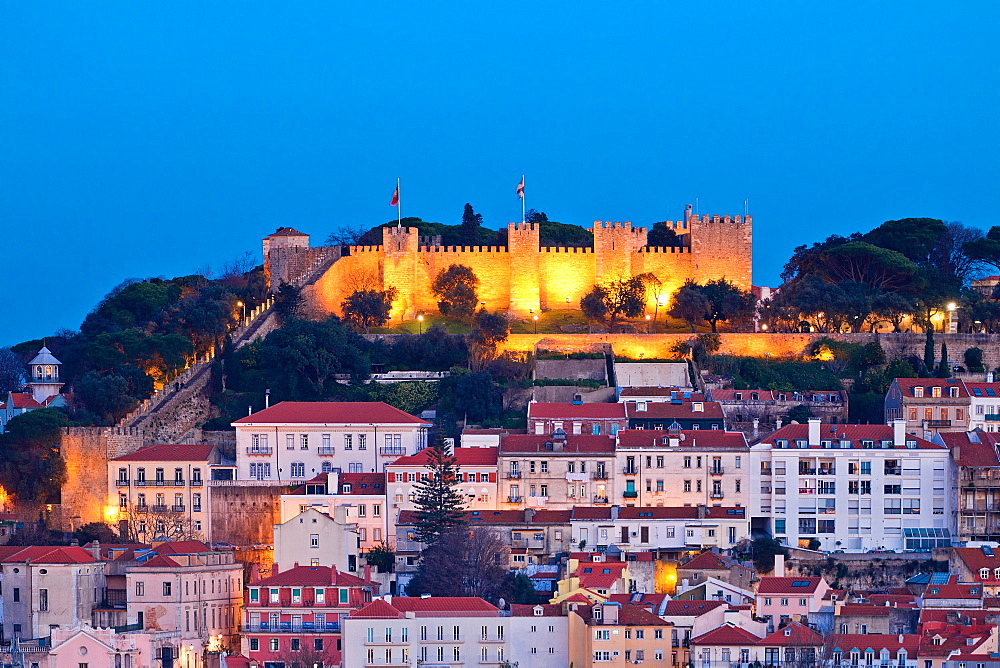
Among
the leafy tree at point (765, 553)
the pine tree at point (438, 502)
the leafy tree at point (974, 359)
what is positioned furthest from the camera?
the leafy tree at point (974, 359)

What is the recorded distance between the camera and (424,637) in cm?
5056

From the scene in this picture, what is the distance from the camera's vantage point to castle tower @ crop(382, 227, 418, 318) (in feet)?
254

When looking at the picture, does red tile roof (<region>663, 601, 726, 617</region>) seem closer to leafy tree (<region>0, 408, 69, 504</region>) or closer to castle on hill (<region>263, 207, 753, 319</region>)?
leafy tree (<region>0, 408, 69, 504</region>)

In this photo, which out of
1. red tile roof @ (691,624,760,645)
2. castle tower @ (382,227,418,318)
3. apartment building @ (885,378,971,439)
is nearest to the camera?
red tile roof @ (691,624,760,645)

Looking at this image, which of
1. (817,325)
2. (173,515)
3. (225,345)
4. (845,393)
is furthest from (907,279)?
(173,515)

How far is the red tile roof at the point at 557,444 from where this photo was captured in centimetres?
5909

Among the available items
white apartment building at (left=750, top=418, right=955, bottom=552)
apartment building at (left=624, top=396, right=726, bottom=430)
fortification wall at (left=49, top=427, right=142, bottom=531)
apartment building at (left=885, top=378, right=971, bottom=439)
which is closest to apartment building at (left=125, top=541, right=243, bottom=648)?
fortification wall at (left=49, top=427, right=142, bottom=531)

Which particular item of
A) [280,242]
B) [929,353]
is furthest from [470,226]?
[929,353]

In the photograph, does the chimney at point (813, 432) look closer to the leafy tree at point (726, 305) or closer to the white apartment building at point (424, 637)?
the white apartment building at point (424, 637)

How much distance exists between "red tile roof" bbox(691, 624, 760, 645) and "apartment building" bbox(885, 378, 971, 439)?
1411 centimetres

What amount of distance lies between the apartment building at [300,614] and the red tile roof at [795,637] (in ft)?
34.1

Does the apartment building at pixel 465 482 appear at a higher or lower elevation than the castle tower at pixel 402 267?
lower

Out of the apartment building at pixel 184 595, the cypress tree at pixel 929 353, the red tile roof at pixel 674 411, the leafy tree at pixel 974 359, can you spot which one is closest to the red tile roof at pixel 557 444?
the red tile roof at pixel 674 411

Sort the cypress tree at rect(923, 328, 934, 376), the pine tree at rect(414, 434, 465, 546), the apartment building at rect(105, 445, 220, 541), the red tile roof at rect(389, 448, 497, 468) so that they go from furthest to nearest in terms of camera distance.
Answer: the cypress tree at rect(923, 328, 934, 376) < the apartment building at rect(105, 445, 220, 541) < the red tile roof at rect(389, 448, 497, 468) < the pine tree at rect(414, 434, 465, 546)
